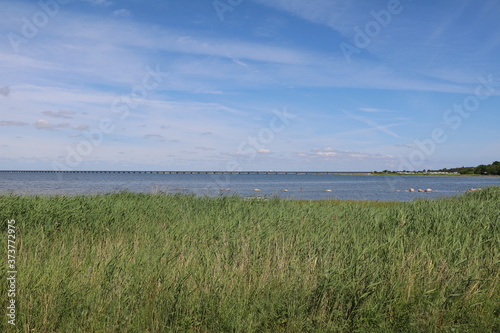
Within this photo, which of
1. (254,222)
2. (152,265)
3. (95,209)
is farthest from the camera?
(95,209)

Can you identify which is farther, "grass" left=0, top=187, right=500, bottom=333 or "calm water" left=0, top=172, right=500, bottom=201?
"calm water" left=0, top=172, right=500, bottom=201

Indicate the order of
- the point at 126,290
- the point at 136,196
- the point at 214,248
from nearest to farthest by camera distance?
1. the point at 126,290
2. the point at 214,248
3. the point at 136,196

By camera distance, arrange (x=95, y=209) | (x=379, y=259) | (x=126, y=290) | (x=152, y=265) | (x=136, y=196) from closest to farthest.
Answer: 1. (x=126, y=290)
2. (x=152, y=265)
3. (x=379, y=259)
4. (x=95, y=209)
5. (x=136, y=196)

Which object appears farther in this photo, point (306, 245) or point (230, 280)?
point (306, 245)

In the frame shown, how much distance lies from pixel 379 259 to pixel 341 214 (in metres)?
5.83

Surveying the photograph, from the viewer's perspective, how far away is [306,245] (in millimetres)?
9164

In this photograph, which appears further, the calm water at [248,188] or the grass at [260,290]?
the calm water at [248,188]

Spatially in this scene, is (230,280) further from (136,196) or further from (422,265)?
(136,196)

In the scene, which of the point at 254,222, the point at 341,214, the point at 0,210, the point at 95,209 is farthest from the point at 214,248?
the point at 0,210

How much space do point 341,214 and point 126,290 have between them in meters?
9.33

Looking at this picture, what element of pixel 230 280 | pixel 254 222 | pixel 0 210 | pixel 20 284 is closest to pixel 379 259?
pixel 230 280

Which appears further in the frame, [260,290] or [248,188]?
[248,188]

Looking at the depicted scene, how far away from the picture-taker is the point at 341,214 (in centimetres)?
1402

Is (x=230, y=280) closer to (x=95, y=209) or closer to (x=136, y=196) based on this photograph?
(x=95, y=209)
